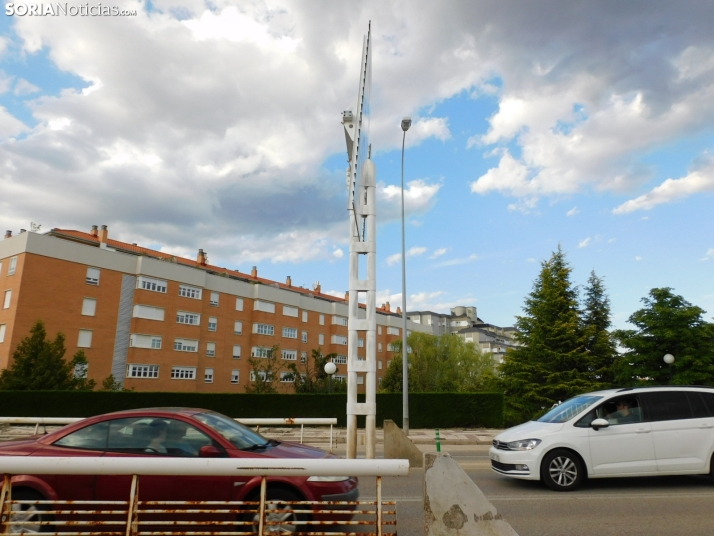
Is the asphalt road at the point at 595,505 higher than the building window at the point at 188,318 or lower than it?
lower

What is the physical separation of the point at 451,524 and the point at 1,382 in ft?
105

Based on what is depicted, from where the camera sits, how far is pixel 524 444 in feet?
26.7

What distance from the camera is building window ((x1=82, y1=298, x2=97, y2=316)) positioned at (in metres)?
42.0

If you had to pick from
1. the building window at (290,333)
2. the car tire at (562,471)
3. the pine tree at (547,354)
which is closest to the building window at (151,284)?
the building window at (290,333)

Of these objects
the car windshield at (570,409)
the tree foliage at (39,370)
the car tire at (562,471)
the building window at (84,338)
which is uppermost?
the building window at (84,338)

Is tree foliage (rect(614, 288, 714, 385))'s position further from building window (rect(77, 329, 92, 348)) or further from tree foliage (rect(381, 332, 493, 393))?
building window (rect(77, 329, 92, 348))

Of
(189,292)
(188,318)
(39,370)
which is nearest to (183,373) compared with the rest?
(188,318)

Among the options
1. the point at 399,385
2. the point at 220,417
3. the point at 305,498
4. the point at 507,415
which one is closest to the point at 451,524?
the point at 305,498

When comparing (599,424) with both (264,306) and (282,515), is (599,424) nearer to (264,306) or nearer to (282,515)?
(282,515)

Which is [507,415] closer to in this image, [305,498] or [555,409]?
[555,409]

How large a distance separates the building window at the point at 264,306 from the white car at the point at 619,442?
52572mm

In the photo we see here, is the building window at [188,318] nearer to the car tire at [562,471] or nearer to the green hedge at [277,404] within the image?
the green hedge at [277,404]

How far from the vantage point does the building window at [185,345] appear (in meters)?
48.2

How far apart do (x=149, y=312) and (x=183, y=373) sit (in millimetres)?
6578
